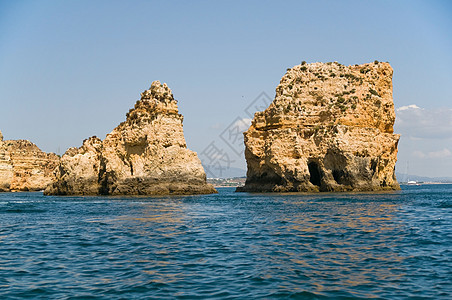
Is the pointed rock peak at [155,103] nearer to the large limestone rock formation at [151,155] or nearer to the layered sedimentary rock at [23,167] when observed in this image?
the large limestone rock formation at [151,155]

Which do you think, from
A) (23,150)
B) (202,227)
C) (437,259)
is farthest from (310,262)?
(23,150)

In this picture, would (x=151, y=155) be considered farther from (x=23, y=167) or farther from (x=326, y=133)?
(x=23, y=167)

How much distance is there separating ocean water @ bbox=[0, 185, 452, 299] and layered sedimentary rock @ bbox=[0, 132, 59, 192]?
223 ft

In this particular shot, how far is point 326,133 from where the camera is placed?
55812mm

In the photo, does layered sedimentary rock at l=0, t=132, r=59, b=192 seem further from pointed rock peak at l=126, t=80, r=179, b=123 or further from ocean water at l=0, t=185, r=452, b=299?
ocean water at l=0, t=185, r=452, b=299

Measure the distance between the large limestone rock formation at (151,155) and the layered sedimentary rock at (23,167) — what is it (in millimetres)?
33377

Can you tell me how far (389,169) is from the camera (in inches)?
2420

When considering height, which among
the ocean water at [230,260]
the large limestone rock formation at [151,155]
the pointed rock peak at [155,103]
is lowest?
the ocean water at [230,260]

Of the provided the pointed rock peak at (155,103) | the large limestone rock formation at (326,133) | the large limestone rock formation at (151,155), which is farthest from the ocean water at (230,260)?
the large limestone rock formation at (326,133)

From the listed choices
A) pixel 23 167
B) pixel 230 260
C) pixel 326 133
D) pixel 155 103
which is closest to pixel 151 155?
pixel 155 103

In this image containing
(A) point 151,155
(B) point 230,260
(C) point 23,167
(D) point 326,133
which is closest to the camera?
(B) point 230,260

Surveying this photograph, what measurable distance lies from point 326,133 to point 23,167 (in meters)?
59.3

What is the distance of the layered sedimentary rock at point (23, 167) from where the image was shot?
82.2m

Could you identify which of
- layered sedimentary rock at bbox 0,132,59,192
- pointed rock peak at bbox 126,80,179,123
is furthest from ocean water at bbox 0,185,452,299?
layered sedimentary rock at bbox 0,132,59,192
